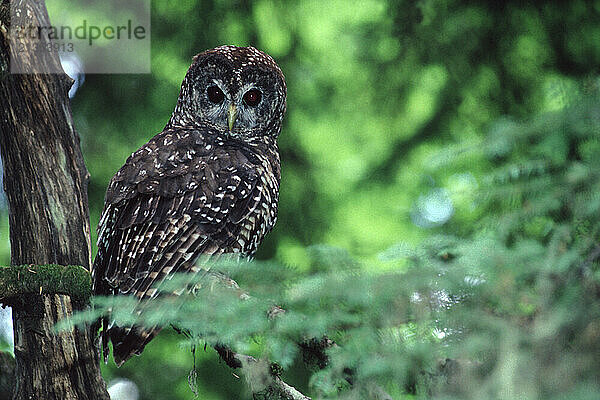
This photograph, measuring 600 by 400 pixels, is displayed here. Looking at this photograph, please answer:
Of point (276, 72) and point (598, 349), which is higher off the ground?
point (276, 72)

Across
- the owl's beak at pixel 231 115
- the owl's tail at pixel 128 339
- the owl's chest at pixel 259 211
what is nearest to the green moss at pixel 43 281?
the owl's tail at pixel 128 339

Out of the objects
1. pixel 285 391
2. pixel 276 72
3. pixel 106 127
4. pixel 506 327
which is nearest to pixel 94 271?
pixel 285 391

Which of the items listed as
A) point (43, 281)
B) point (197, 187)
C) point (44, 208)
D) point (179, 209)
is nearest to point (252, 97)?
point (197, 187)

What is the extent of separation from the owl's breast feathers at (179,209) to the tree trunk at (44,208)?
194 millimetres

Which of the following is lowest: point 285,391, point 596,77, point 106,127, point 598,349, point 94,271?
point 285,391

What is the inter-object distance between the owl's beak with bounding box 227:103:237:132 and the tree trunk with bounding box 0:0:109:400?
2.12ft

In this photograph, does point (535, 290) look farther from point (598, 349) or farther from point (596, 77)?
point (596, 77)

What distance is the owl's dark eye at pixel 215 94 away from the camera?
2.90 meters

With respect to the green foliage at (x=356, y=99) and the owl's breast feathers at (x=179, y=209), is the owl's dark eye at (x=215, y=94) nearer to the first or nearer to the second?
the owl's breast feathers at (x=179, y=209)

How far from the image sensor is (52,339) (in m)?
2.53

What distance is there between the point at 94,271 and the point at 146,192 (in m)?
0.36

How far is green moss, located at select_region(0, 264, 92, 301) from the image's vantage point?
239 cm

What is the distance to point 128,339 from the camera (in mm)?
2244

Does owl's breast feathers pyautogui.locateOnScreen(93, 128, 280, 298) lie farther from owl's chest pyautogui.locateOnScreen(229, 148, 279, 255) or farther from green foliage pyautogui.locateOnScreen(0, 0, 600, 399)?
green foliage pyautogui.locateOnScreen(0, 0, 600, 399)
